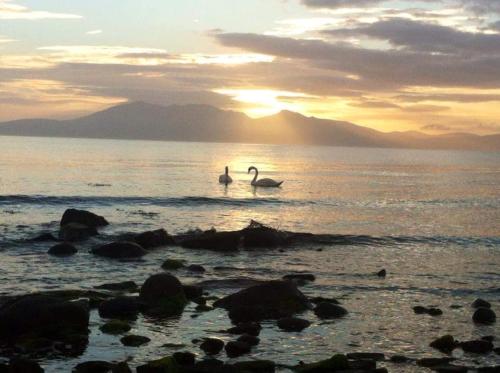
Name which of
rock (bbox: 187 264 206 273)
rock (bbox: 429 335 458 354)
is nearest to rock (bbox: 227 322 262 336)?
rock (bbox: 429 335 458 354)

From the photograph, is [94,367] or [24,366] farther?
[94,367]

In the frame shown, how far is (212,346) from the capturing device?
1472 cm

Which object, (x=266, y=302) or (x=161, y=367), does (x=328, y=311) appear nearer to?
(x=266, y=302)

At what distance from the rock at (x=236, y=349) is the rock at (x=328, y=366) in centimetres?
150

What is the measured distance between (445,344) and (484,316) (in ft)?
10.1

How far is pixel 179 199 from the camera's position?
5484cm

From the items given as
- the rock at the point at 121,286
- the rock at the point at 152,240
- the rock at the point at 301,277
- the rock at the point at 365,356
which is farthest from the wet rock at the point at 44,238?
the rock at the point at 365,356

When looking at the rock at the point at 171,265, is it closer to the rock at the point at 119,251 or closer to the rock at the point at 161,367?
the rock at the point at 119,251

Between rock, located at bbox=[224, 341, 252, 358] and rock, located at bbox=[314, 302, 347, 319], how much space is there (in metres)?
3.73

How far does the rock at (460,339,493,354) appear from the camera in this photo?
1516cm

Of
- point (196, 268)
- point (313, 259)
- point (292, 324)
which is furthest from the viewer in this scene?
point (313, 259)

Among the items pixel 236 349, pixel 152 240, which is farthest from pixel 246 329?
pixel 152 240

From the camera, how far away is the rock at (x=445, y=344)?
1544 centimetres

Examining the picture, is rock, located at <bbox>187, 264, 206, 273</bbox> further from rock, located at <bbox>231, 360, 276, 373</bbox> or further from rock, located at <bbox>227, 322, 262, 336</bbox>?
rock, located at <bbox>231, 360, 276, 373</bbox>
